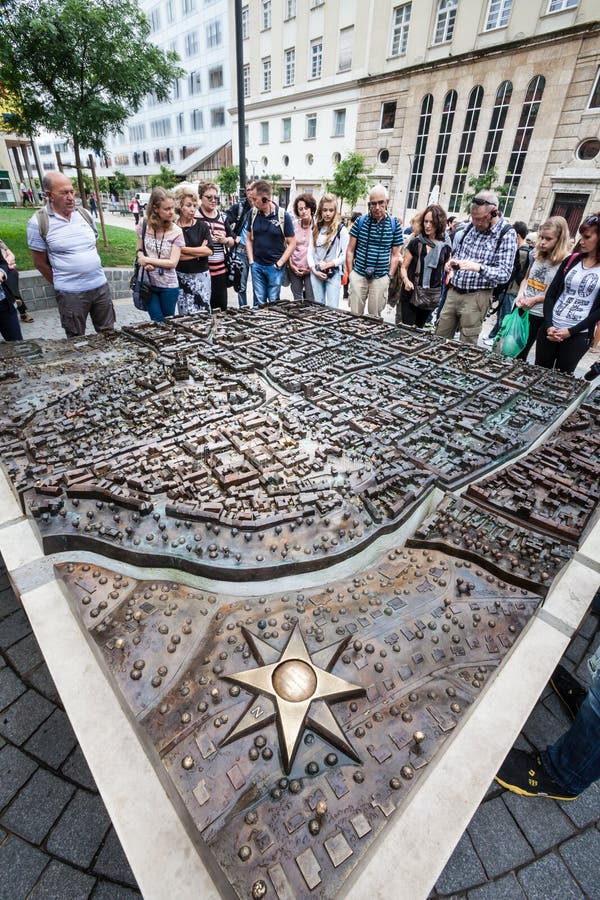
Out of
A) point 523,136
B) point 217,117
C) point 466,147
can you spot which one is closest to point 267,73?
point 217,117

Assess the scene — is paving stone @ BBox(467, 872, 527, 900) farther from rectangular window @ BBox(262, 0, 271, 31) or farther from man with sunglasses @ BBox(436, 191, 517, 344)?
rectangular window @ BBox(262, 0, 271, 31)

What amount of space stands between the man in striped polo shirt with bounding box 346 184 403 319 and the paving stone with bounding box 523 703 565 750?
18.6 ft

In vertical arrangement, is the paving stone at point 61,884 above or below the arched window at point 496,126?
below

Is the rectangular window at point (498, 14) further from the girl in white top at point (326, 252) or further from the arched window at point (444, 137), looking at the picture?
the girl in white top at point (326, 252)

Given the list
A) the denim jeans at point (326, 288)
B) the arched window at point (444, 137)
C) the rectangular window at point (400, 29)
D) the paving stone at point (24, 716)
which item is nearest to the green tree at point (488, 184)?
the arched window at point (444, 137)

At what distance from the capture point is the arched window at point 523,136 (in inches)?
844

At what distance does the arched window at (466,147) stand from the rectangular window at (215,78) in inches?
1061

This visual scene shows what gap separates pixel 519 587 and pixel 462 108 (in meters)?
30.4

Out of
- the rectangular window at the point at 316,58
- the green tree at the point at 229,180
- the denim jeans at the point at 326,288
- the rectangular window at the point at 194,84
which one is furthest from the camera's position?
the rectangular window at the point at 194,84

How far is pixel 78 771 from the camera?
7.68ft

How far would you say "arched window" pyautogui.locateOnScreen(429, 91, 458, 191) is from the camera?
24.5 m

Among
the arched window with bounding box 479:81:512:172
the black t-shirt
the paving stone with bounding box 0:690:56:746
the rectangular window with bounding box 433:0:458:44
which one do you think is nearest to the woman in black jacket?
the black t-shirt

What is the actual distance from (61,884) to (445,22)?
116 feet

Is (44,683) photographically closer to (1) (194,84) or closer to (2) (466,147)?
(2) (466,147)
